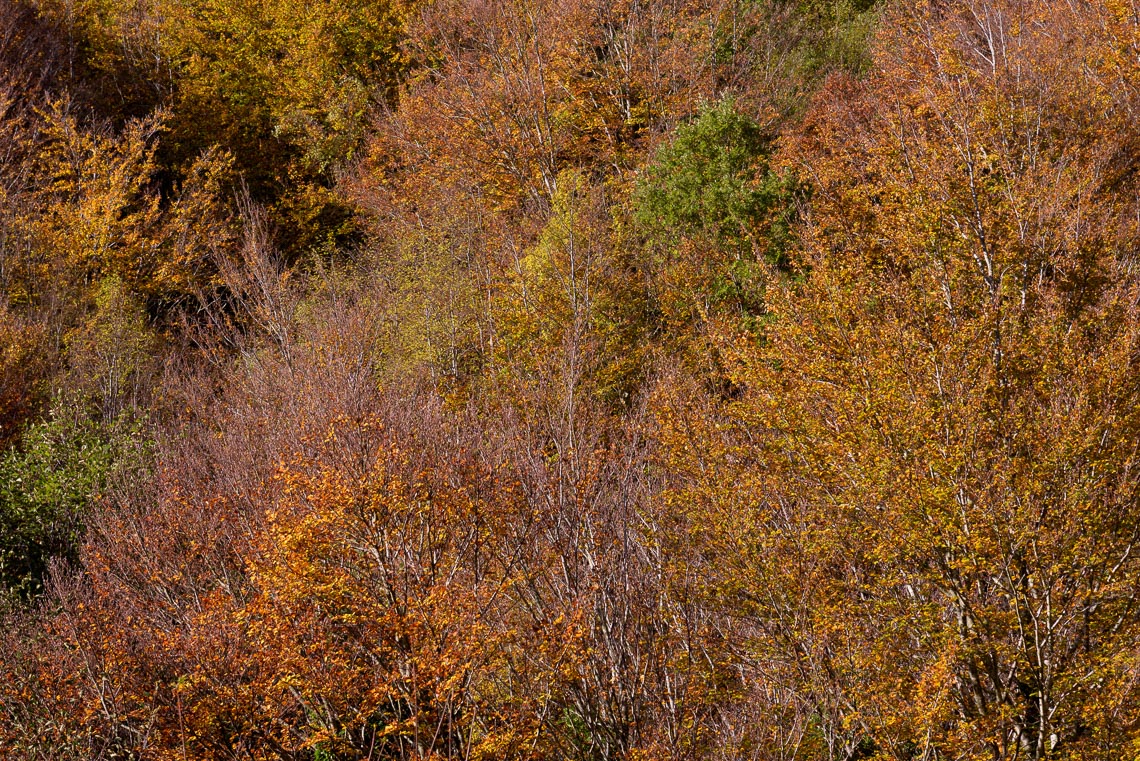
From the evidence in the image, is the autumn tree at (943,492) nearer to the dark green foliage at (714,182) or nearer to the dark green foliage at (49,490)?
the dark green foliage at (714,182)

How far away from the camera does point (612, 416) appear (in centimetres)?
2430

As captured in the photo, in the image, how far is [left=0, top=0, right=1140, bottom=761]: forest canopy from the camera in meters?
12.8

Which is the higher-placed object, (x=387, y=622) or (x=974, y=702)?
(x=387, y=622)

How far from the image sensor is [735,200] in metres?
24.2

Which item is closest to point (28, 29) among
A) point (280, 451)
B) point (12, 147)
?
point (12, 147)

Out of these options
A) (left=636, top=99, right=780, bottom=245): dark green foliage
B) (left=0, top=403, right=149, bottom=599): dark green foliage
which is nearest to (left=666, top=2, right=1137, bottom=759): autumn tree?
(left=636, top=99, right=780, bottom=245): dark green foliage

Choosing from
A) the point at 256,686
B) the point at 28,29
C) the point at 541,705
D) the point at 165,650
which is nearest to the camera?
the point at 541,705

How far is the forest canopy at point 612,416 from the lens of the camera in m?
12.8

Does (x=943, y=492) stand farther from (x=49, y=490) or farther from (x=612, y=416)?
(x=49, y=490)

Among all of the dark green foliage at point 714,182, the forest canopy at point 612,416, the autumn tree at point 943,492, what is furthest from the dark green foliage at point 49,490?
the dark green foliage at point 714,182

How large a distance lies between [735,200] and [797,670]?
13.5 metres

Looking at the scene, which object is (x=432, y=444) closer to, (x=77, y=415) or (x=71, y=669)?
(x=71, y=669)

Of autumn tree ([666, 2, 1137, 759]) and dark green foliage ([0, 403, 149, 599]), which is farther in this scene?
dark green foliage ([0, 403, 149, 599])

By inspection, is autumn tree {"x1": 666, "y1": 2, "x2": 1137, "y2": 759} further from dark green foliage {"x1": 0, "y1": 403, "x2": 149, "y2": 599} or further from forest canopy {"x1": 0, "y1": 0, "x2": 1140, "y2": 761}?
dark green foliage {"x1": 0, "y1": 403, "x2": 149, "y2": 599}
